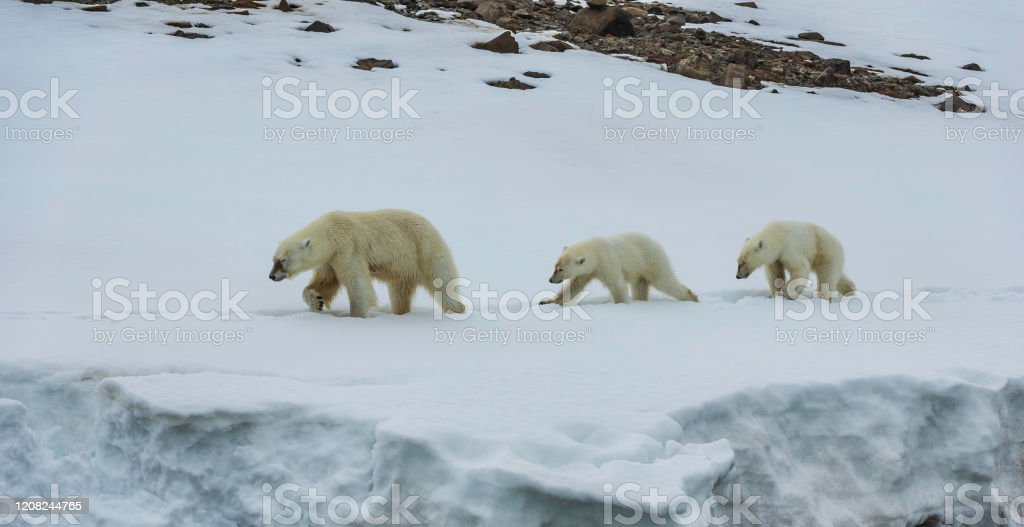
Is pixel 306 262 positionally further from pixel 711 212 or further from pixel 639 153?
pixel 639 153

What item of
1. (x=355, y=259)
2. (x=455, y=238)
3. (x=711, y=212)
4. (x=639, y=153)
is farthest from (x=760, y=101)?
(x=355, y=259)

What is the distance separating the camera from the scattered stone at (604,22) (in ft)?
83.7

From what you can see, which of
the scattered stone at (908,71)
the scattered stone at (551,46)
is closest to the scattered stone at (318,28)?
the scattered stone at (551,46)

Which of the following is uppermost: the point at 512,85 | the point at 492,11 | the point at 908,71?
the point at 492,11

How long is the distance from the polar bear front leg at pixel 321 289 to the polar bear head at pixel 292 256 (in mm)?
325

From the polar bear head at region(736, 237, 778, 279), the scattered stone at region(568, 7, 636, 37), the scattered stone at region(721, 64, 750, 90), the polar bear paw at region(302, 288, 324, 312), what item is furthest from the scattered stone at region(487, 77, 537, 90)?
the polar bear paw at region(302, 288, 324, 312)

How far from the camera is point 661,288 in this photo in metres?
9.37

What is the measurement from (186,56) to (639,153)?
9187 millimetres

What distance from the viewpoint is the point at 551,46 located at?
2312cm

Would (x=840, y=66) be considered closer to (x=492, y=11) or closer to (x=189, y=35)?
(x=492, y=11)

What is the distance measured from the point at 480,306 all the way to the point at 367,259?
140 centimetres

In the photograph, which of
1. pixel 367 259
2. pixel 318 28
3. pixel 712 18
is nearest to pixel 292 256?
pixel 367 259

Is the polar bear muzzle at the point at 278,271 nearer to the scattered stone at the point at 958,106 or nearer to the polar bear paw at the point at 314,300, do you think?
the polar bear paw at the point at 314,300

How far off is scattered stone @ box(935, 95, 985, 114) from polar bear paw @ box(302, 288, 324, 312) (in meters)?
19.0
